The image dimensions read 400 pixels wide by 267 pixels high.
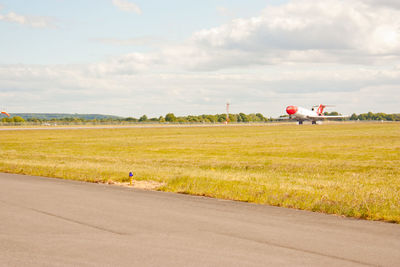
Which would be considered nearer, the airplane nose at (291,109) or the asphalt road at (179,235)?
the asphalt road at (179,235)

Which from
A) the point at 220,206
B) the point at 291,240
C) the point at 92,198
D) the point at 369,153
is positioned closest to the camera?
the point at 291,240

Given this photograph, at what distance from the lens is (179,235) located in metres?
8.46

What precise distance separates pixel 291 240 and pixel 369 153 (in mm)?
27786

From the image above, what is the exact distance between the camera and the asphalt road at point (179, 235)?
6.91 metres

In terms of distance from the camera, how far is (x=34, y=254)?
23.5 feet

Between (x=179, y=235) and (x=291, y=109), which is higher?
(x=291, y=109)

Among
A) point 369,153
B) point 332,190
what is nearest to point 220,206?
point 332,190

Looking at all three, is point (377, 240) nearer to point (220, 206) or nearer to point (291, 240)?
point (291, 240)

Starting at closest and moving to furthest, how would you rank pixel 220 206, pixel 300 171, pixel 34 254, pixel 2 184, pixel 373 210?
1. pixel 34 254
2. pixel 373 210
3. pixel 220 206
4. pixel 2 184
5. pixel 300 171

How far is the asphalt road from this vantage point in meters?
6.91

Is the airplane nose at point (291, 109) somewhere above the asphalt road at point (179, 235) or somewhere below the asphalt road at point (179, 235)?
above

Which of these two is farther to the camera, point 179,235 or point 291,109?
point 291,109

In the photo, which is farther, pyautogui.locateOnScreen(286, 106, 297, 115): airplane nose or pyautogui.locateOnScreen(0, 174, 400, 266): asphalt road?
pyautogui.locateOnScreen(286, 106, 297, 115): airplane nose

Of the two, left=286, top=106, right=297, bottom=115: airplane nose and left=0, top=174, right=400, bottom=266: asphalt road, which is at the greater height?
left=286, top=106, right=297, bottom=115: airplane nose
